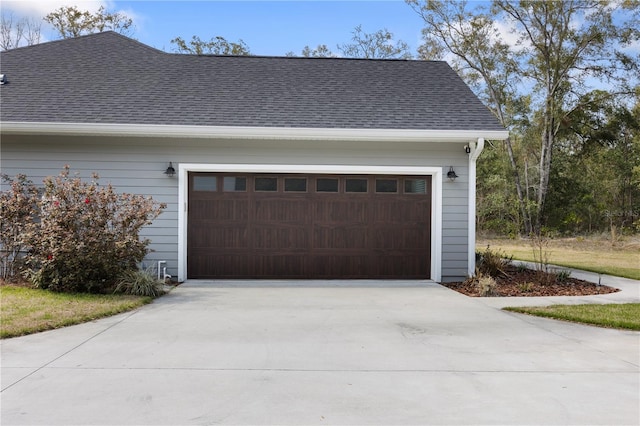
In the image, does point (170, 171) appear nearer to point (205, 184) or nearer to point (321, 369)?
point (205, 184)

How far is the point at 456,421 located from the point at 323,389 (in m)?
1.02

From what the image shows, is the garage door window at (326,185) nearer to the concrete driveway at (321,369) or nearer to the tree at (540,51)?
the concrete driveway at (321,369)

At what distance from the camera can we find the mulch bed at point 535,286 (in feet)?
28.2

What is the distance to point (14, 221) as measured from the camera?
851 cm

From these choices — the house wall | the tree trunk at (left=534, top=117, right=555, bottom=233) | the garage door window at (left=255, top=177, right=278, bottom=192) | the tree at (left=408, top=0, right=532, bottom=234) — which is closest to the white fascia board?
the house wall

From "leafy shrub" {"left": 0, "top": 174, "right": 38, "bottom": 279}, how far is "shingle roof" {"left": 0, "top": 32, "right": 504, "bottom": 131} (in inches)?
54.6

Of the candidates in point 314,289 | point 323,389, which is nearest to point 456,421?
point 323,389

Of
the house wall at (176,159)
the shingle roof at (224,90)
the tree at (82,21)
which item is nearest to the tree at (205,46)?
the tree at (82,21)

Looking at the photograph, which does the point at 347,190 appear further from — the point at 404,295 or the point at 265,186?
the point at 404,295

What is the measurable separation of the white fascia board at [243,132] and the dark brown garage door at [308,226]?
87cm

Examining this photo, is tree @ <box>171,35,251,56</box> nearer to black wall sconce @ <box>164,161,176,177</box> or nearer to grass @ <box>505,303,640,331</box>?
black wall sconce @ <box>164,161,176,177</box>

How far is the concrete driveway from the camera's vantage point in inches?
134

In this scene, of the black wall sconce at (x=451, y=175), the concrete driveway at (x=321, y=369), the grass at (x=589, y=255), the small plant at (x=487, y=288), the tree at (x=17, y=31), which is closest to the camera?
the concrete driveway at (x=321, y=369)

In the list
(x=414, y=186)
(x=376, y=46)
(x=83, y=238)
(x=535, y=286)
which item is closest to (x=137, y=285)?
(x=83, y=238)
